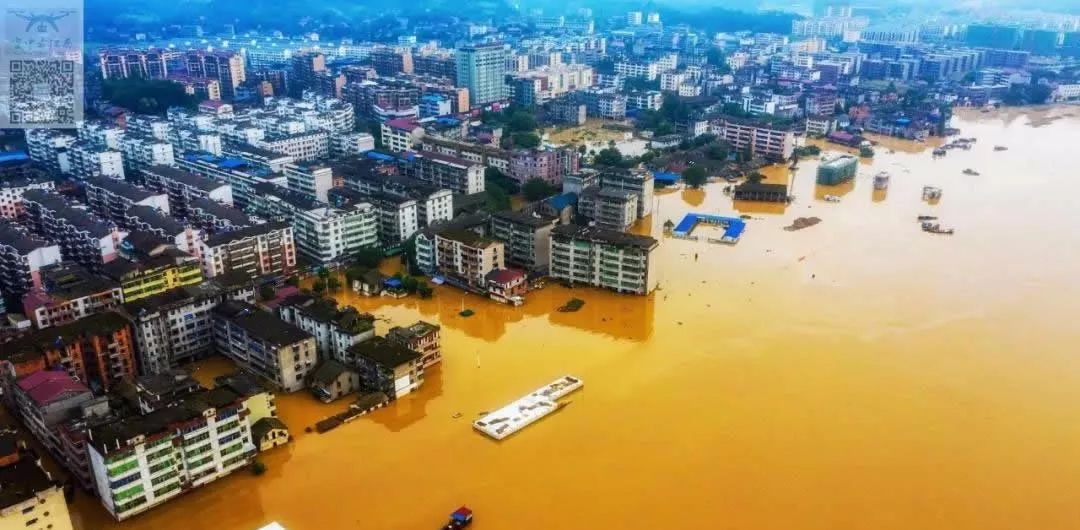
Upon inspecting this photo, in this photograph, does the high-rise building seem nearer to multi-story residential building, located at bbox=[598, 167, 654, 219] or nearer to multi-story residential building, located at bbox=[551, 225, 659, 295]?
multi-story residential building, located at bbox=[598, 167, 654, 219]

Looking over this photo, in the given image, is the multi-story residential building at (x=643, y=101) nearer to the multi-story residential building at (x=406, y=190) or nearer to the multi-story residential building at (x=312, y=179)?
the multi-story residential building at (x=406, y=190)

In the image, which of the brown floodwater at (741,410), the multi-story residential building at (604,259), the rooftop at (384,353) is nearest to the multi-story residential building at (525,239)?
the multi-story residential building at (604,259)

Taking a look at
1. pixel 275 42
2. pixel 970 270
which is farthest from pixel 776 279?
→ pixel 275 42

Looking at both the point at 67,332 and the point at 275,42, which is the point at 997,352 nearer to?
the point at 67,332

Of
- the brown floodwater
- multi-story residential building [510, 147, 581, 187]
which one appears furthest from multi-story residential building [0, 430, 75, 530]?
multi-story residential building [510, 147, 581, 187]

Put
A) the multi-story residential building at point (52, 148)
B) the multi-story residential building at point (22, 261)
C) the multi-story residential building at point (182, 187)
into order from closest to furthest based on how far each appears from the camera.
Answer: the multi-story residential building at point (22, 261)
the multi-story residential building at point (182, 187)
the multi-story residential building at point (52, 148)
